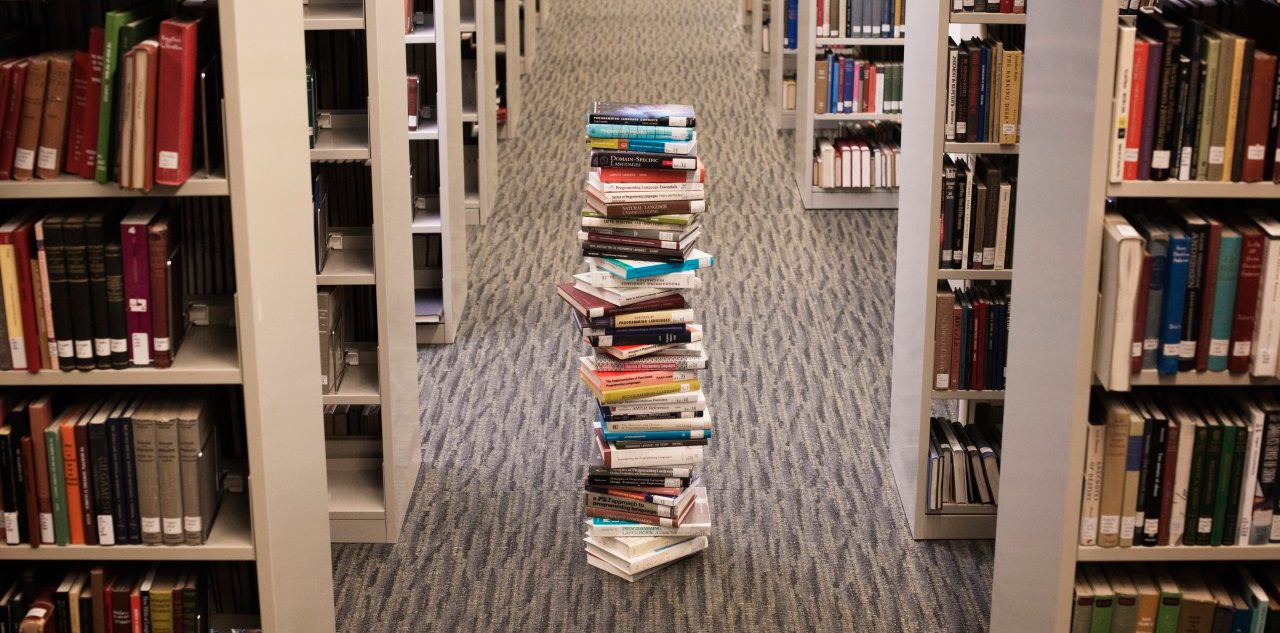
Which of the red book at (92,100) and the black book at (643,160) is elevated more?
the red book at (92,100)

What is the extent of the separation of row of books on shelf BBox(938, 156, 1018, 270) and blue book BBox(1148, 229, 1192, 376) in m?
1.57

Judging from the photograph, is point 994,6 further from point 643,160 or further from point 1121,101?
point 1121,101

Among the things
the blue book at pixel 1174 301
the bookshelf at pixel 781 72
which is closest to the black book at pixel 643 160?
the blue book at pixel 1174 301

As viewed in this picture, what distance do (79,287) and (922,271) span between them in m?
2.50

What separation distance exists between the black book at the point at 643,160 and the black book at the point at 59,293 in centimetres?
173

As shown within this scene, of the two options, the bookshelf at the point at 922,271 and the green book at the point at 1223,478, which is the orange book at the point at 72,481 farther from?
the bookshelf at the point at 922,271

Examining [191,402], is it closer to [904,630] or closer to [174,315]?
[174,315]

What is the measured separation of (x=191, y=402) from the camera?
276 cm

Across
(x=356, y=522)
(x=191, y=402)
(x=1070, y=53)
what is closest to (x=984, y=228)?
(x=1070, y=53)

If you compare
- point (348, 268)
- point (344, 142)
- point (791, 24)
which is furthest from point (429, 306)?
point (791, 24)

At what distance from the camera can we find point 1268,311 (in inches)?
103

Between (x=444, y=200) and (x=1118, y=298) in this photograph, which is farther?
(x=444, y=200)

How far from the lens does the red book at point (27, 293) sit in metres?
2.58

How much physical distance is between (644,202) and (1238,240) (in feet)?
5.97
